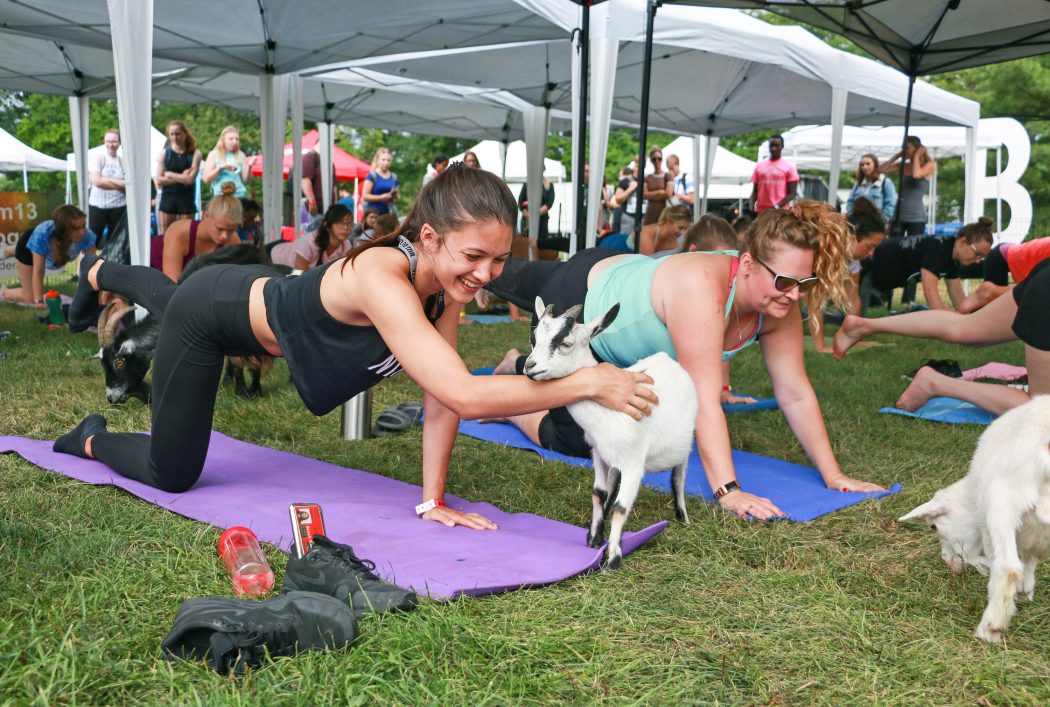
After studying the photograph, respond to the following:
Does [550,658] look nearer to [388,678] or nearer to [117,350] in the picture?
[388,678]

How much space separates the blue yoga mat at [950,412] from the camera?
5386 millimetres

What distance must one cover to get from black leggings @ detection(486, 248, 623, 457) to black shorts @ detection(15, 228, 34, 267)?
22.8 ft

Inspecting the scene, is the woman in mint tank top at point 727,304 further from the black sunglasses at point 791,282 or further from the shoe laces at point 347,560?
the shoe laces at point 347,560

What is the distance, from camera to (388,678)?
6.76 feet

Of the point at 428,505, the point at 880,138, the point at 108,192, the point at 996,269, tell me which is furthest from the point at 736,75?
the point at 428,505

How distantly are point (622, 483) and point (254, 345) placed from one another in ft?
4.94

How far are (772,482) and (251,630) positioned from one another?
8.67ft

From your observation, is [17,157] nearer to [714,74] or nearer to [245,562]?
[714,74]

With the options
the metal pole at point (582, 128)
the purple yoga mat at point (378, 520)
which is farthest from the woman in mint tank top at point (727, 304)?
the metal pole at point (582, 128)

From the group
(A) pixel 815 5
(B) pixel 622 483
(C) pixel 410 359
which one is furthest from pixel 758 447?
(A) pixel 815 5

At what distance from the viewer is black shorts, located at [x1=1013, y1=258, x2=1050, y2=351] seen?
394 cm

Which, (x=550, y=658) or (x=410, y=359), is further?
(x=410, y=359)

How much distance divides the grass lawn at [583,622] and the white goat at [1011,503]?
0.13 m

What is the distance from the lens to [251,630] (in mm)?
2084
